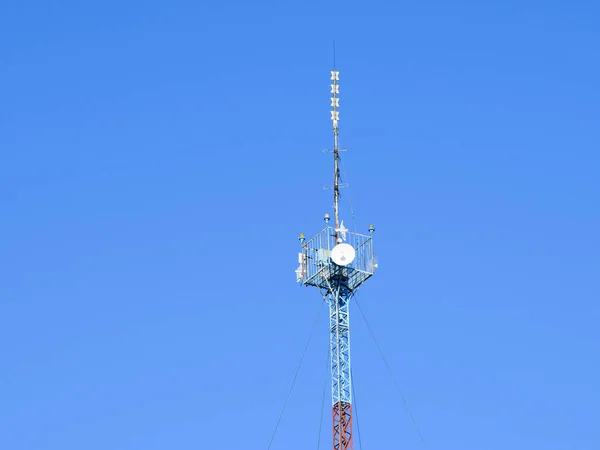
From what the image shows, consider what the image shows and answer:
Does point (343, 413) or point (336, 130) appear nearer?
point (343, 413)

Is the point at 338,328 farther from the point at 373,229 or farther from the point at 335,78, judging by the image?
the point at 335,78

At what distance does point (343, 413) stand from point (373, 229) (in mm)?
14773

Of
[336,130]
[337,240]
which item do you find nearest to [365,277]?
[337,240]

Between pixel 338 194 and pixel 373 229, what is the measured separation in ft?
14.0

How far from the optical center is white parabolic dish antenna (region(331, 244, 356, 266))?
14875 cm

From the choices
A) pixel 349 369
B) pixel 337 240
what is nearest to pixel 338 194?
pixel 337 240

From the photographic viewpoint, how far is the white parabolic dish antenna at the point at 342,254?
488ft

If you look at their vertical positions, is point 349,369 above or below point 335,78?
below

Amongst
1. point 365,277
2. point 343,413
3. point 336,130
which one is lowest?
point 343,413

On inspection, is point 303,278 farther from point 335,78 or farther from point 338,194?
point 335,78

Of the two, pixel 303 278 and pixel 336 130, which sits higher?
pixel 336 130

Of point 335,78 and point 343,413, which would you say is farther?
point 335,78

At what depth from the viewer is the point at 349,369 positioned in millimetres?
145750

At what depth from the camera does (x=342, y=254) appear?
149m
